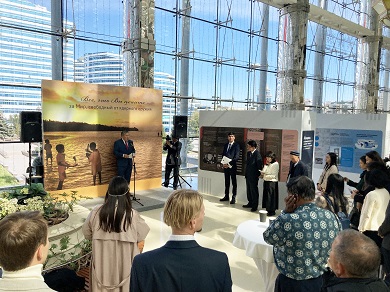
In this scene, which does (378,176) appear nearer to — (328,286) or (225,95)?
(328,286)

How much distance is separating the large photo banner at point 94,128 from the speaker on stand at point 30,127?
17cm

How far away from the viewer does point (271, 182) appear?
5.94 metres

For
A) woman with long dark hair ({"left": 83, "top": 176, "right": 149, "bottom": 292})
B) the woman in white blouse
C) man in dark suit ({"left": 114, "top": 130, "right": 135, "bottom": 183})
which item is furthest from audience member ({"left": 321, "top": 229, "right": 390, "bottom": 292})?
man in dark suit ({"left": 114, "top": 130, "right": 135, "bottom": 183})

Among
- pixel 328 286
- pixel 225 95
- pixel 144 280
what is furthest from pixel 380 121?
pixel 144 280

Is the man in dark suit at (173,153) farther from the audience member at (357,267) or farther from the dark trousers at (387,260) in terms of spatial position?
the audience member at (357,267)

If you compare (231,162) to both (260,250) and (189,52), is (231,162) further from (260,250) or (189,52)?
(260,250)

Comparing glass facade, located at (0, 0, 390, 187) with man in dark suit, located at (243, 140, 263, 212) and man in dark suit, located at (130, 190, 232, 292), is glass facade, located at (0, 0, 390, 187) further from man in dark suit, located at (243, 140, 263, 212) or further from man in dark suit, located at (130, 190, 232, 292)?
man in dark suit, located at (130, 190, 232, 292)

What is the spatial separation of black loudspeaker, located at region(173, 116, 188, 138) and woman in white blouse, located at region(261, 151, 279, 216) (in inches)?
101

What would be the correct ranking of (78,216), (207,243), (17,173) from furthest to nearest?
(17,173), (207,243), (78,216)

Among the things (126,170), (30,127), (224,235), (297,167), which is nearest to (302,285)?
(224,235)

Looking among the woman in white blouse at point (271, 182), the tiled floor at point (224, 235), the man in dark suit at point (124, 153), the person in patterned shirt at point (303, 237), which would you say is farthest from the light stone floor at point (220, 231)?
the person in patterned shirt at point (303, 237)

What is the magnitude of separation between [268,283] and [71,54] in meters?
5.94

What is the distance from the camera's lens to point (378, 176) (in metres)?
3.00

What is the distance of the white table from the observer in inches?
108
